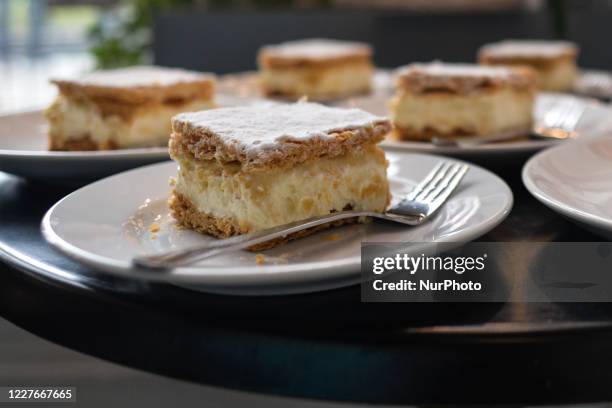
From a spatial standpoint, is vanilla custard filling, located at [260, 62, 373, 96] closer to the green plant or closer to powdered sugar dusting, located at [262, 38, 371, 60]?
powdered sugar dusting, located at [262, 38, 371, 60]

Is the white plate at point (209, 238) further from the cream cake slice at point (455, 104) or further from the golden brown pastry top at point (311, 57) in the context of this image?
the golden brown pastry top at point (311, 57)

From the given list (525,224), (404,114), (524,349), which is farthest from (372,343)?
(404,114)

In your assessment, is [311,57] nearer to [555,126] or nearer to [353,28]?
[555,126]

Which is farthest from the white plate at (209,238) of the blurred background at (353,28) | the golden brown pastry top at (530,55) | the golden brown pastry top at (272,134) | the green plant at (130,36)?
the green plant at (130,36)

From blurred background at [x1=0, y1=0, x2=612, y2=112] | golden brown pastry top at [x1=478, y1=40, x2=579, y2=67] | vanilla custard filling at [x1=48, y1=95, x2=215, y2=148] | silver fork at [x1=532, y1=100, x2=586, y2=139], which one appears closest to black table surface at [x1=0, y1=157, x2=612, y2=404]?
vanilla custard filling at [x1=48, y1=95, x2=215, y2=148]

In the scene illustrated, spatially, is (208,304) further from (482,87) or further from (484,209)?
Result: (482,87)

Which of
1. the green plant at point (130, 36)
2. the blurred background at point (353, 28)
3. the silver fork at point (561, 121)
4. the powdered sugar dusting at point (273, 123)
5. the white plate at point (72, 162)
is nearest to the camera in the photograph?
the powdered sugar dusting at point (273, 123)
